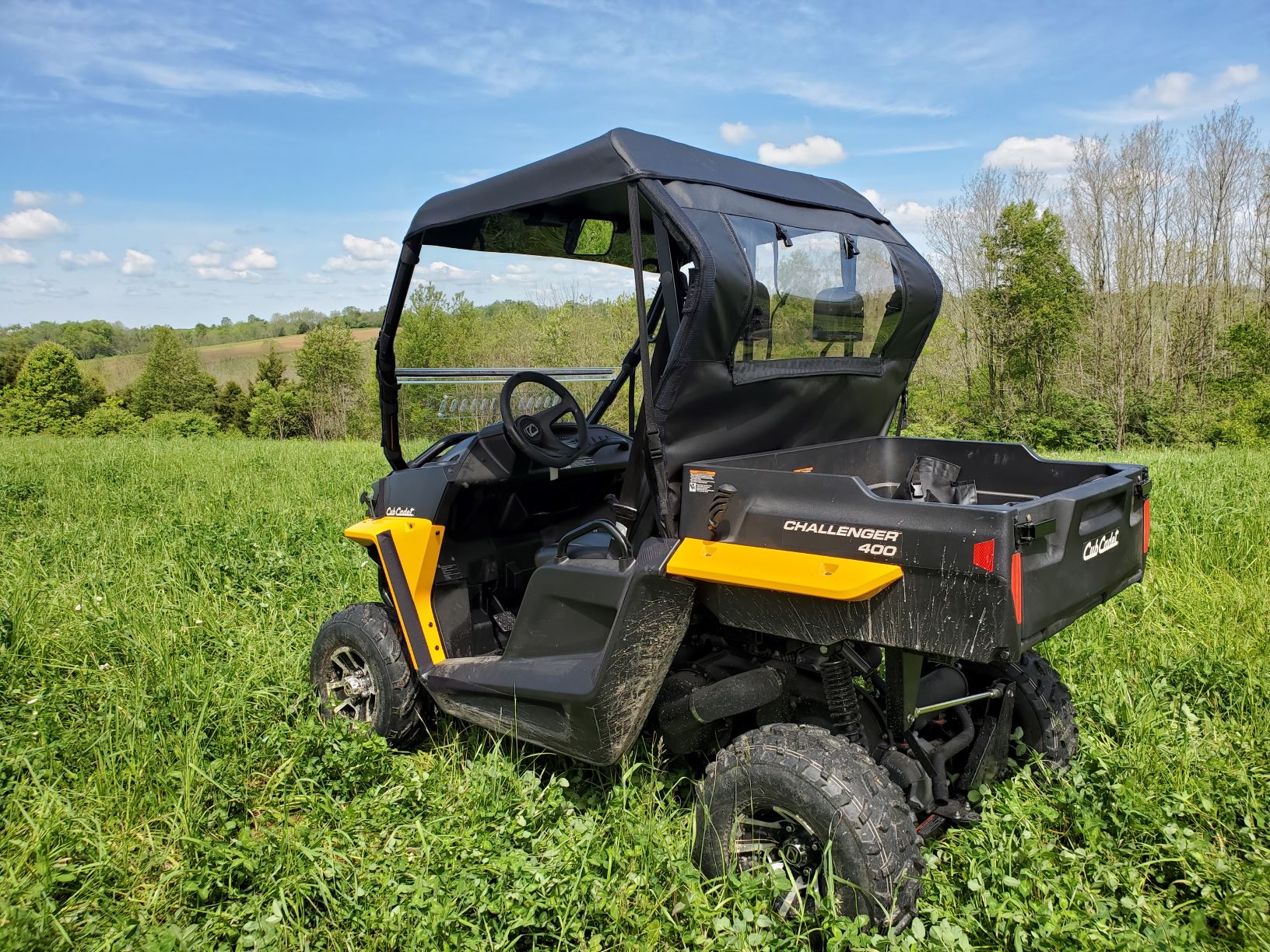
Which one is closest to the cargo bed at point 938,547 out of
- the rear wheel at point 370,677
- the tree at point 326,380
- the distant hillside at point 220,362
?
the rear wheel at point 370,677

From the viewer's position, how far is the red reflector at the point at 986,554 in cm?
209

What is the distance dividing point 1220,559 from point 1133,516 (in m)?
3.01

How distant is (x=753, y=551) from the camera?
8.22 feet

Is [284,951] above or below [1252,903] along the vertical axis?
below

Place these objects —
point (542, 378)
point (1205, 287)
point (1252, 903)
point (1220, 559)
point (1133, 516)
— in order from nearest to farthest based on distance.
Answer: point (1252, 903), point (1133, 516), point (542, 378), point (1220, 559), point (1205, 287)

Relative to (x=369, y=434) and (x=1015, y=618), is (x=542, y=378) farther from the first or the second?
(x=369, y=434)

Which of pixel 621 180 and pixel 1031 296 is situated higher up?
pixel 1031 296

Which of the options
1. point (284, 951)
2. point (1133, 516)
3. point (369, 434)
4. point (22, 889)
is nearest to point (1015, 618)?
point (1133, 516)

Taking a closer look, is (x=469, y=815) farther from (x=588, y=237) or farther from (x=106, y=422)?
(x=106, y=422)

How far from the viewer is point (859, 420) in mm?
3402

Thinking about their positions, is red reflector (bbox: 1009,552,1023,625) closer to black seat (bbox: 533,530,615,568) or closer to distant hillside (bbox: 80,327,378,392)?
black seat (bbox: 533,530,615,568)

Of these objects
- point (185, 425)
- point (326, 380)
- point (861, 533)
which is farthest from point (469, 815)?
point (326, 380)

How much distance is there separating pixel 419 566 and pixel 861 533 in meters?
1.93

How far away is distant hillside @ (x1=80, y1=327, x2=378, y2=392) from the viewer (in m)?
45.2
